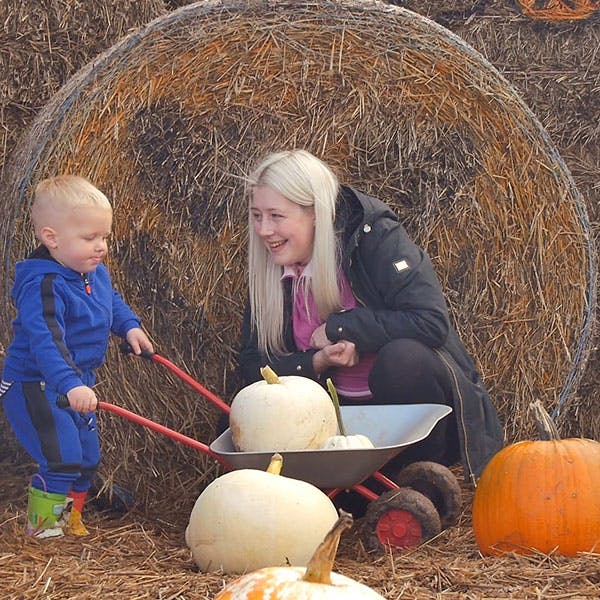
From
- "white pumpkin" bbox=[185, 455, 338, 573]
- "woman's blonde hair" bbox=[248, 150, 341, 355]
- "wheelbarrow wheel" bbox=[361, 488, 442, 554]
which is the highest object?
"woman's blonde hair" bbox=[248, 150, 341, 355]

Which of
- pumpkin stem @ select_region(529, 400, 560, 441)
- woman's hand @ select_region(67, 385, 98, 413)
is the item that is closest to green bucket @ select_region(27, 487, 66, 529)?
woman's hand @ select_region(67, 385, 98, 413)

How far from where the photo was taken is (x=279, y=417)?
2814mm

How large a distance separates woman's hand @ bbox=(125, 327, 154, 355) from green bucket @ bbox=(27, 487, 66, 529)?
453 millimetres

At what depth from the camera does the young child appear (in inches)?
120

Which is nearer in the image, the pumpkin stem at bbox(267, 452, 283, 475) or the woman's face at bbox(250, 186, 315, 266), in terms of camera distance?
the pumpkin stem at bbox(267, 452, 283, 475)

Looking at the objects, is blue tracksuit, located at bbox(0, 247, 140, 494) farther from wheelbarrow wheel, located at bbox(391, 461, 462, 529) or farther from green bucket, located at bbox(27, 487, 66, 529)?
wheelbarrow wheel, located at bbox(391, 461, 462, 529)

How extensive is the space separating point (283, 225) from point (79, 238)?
610mm

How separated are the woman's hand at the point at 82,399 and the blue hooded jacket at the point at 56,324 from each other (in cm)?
7

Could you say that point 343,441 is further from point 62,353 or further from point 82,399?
point 62,353

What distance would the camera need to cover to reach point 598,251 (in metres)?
4.23

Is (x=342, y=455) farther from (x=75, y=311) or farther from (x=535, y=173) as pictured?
(x=535, y=173)

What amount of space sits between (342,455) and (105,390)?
115cm

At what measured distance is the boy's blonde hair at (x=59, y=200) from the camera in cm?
307

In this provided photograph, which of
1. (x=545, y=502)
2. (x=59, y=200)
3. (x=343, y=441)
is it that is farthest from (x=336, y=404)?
(x=59, y=200)
